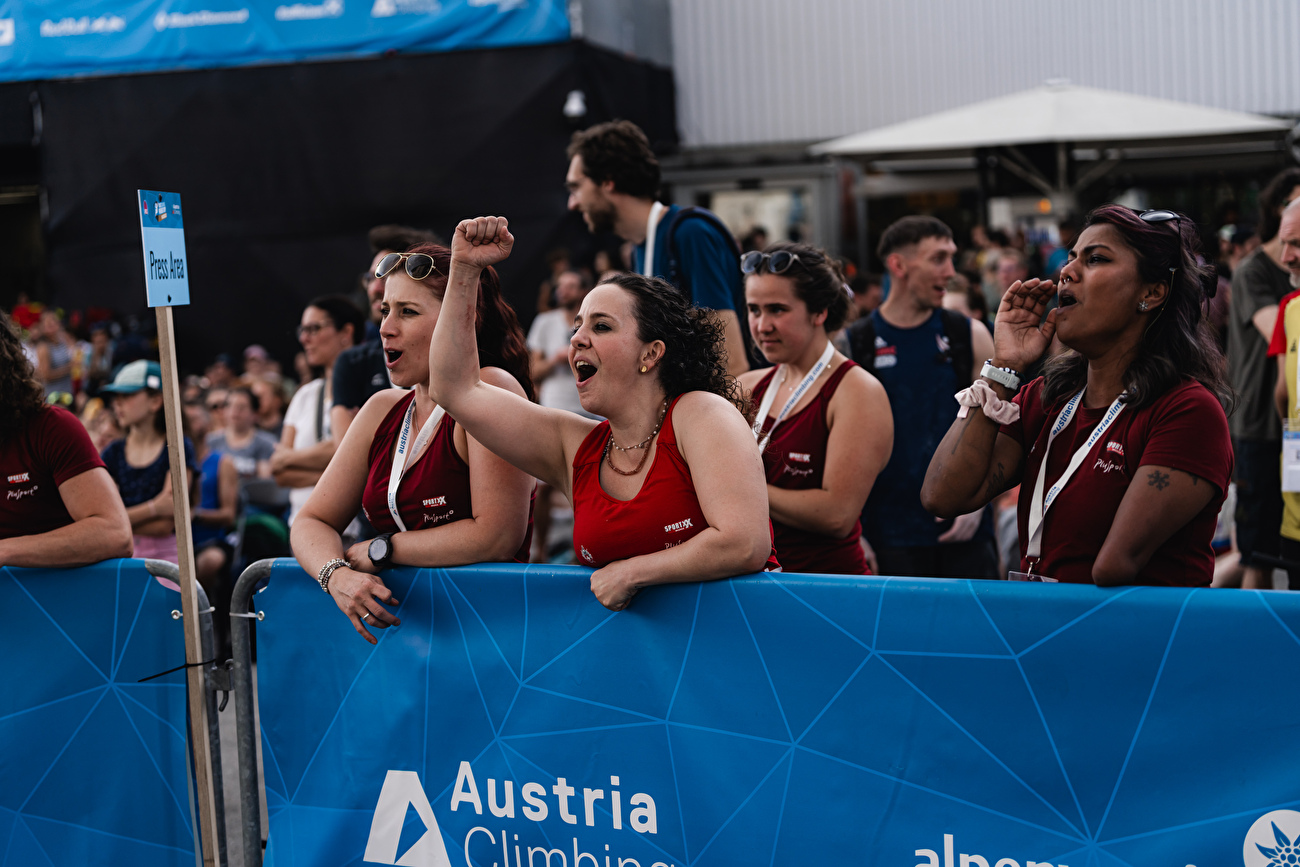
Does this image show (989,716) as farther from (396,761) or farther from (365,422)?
(365,422)

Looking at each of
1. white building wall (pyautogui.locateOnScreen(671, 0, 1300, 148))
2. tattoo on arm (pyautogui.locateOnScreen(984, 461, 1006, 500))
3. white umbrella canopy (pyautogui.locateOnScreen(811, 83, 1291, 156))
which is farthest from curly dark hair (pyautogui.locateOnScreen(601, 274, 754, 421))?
white building wall (pyautogui.locateOnScreen(671, 0, 1300, 148))

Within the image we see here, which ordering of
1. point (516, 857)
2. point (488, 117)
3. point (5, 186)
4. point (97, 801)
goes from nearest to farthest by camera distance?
1. point (516, 857)
2. point (97, 801)
3. point (488, 117)
4. point (5, 186)

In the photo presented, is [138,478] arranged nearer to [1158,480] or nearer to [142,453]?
[142,453]

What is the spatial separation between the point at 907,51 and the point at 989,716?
12466 millimetres

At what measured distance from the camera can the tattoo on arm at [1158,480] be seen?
96.2 inches

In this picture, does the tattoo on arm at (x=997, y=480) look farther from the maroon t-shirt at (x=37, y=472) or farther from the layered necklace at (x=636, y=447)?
the maroon t-shirt at (x=37, y=472)

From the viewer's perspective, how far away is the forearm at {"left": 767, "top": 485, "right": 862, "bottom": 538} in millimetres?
3396

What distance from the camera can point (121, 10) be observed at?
39.1 ft

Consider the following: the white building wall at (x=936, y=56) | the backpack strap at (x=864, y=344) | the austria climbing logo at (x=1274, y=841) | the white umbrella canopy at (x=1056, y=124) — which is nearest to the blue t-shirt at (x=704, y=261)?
the backpack strap at (x=864, y=344)

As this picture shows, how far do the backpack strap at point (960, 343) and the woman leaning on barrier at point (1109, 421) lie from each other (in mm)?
1464

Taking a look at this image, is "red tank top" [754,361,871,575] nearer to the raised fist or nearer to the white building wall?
the raised fist

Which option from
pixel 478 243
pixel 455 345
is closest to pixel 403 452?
pixel 455 345

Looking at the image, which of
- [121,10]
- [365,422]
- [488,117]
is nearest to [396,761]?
[365,422]

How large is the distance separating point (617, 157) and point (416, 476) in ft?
5.85
